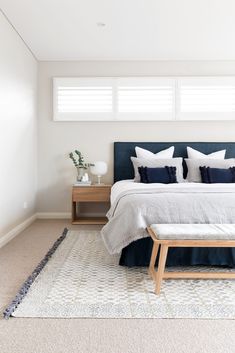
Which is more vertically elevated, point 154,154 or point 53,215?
point 154,154

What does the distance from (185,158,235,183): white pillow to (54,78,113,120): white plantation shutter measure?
158 centimetres

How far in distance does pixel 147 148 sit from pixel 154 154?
0.17 meters

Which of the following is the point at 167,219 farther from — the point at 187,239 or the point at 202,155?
the point at 202,155

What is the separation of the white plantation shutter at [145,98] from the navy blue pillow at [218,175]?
1277 mm

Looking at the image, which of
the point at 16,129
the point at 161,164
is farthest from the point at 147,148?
the point at 16,129

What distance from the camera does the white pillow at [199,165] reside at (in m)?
4.79

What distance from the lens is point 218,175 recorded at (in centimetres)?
459

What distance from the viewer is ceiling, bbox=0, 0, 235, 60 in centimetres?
380

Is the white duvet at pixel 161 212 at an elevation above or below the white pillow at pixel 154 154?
below

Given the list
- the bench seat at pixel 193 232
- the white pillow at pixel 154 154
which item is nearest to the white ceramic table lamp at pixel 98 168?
the white pillow at pixel 154 154

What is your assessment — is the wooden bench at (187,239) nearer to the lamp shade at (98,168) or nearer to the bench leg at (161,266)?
the bench leg at (161,266)

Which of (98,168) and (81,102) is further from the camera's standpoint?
(81,102)

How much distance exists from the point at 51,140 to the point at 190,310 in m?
3.96

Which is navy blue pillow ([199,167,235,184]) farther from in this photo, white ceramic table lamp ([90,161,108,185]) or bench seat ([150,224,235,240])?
bench seat ([150,224,235,240])
